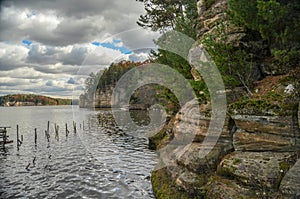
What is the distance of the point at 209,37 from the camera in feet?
38.0

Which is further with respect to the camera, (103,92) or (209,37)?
(103,92)

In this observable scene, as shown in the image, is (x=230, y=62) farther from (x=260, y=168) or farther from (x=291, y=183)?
(x=291, y=183)

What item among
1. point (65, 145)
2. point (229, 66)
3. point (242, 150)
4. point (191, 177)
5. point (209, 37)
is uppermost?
point (209, 37)

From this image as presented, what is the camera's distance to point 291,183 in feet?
24.0

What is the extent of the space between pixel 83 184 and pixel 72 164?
5.53 metres

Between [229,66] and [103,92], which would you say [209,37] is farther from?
[103,92]

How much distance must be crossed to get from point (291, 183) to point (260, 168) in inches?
43.0

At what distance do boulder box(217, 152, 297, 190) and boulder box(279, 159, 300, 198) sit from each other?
0.83 ft

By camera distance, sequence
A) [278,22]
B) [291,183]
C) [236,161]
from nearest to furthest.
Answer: [291,183]
[236,161]
[278,22]

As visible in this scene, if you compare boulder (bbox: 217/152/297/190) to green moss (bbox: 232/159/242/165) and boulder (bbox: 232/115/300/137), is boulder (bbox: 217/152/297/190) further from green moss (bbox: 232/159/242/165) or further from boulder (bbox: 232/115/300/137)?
boulder (bbox: 232/115/300/137)

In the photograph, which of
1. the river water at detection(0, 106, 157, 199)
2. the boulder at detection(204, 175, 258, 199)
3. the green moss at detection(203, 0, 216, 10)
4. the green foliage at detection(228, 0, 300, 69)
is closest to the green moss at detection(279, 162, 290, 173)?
the boulder at detection(204, 175, 258, 199)

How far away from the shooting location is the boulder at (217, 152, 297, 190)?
310 inches

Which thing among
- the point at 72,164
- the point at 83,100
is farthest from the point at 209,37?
the point at 83,100

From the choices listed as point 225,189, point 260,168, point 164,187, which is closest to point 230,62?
point 260,168
